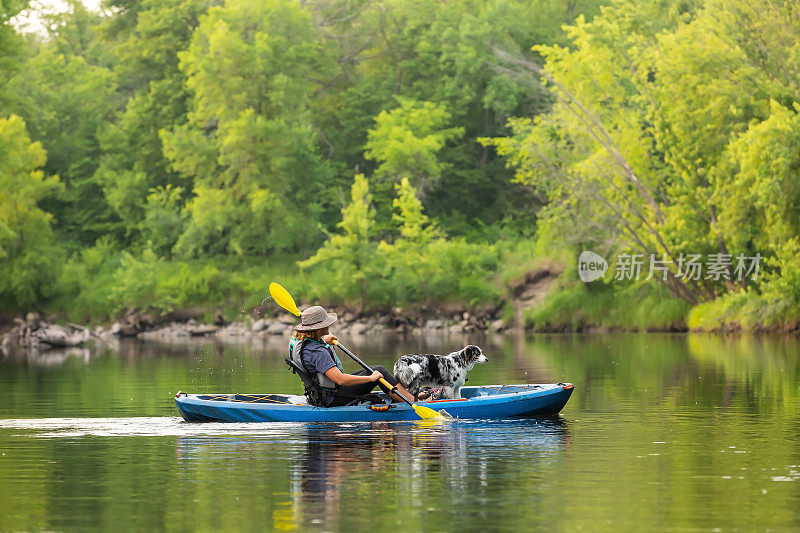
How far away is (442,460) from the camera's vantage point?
14.3m

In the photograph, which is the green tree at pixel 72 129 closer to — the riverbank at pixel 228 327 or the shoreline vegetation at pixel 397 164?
the shoreline vegetation at pixel 397 164

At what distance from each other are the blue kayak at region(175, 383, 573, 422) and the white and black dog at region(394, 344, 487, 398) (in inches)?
16.3

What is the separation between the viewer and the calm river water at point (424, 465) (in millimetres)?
10938

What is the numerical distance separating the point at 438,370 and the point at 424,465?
15.1ft

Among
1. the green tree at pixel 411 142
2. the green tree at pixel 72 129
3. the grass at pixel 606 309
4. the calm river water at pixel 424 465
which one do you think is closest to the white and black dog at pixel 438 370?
the calm river water at pixel 424 465

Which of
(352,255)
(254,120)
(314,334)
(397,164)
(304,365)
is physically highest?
(254,120)

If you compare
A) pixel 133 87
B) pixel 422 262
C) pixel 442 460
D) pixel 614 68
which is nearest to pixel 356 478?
pixel 442 460

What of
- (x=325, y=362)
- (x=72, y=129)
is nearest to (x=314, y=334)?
(x=325, y=362)

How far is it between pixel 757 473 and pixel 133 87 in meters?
62.9

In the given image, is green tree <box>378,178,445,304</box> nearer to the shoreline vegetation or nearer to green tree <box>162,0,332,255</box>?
the shoreline vegetation

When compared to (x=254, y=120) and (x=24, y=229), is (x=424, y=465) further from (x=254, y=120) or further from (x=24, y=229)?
(x=254, y=120)

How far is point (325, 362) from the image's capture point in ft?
57.3

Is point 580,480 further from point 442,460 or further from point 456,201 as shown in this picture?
point 456,201

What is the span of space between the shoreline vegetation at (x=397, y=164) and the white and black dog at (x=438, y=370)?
19.5 metres
